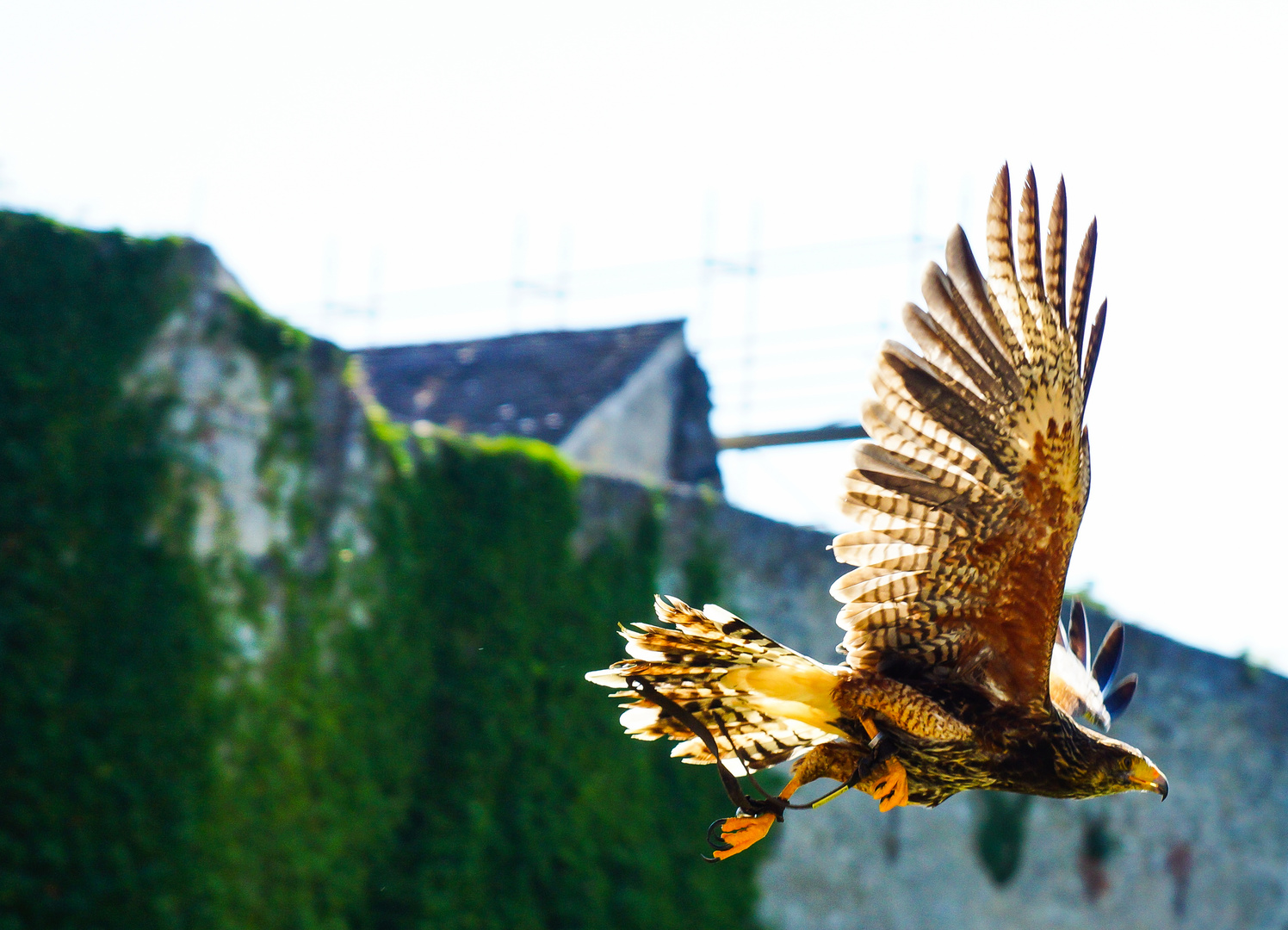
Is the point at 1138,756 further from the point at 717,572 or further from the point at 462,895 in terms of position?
the point at 717,572

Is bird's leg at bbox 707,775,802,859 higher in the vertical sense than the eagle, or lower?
lower

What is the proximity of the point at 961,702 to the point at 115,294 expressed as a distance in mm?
5264

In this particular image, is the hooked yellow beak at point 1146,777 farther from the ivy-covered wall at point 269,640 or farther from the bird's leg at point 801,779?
the ivy-covered wall at point 269,640

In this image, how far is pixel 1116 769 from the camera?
350 cm

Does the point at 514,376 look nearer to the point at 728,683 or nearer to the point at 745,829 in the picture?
the point at 728,683

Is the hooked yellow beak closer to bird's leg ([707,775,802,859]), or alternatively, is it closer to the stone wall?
bird's leg ([707,775,802,859])

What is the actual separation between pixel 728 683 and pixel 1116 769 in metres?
0.95

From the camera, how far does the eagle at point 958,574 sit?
3.46 m

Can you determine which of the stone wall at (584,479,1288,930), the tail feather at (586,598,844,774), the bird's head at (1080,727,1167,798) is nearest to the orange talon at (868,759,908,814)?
the tail feather at (586,598,844,774)

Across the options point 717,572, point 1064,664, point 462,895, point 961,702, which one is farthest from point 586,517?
point 961,702

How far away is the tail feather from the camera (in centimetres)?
359

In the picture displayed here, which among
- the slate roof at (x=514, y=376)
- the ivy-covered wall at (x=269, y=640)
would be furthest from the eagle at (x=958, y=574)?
the slate roof at (x=514, y=376)

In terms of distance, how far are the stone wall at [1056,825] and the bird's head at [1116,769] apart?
6.11 metres

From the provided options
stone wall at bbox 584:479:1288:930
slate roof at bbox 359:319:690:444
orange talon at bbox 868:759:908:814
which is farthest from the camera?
slate roof at bbox 359:319:690:444
